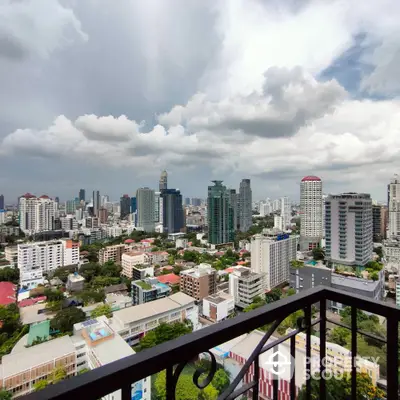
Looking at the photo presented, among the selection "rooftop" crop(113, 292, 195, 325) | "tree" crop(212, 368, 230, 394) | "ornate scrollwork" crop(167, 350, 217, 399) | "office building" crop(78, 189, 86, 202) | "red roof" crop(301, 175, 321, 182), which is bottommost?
"rooftop" crop(113, 292, 195, 325)

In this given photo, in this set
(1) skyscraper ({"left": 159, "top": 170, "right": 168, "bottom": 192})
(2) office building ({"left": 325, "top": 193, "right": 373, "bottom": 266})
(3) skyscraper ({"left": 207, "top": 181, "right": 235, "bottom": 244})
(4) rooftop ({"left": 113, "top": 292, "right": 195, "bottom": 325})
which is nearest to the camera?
(4) rooftop ({"left": 113, "top": 292, "right": 195, "bottom": 325})

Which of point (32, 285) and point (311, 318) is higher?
point (311, 318)

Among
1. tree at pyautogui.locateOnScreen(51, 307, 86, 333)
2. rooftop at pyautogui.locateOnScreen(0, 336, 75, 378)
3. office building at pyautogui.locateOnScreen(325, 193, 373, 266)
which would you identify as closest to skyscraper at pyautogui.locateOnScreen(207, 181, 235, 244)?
office building at pyautogui.locateOnScreen(325, 193, 373, 266)

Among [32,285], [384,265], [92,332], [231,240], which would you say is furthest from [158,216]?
[92,332]

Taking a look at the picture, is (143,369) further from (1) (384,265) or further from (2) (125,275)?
(1) (384,265)

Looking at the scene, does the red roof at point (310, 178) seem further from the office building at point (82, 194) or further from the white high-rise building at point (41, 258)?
the office building at point (82, 194)

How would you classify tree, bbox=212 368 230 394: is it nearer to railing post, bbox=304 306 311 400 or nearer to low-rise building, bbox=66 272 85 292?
railing post, bbox=304 306 311 400
